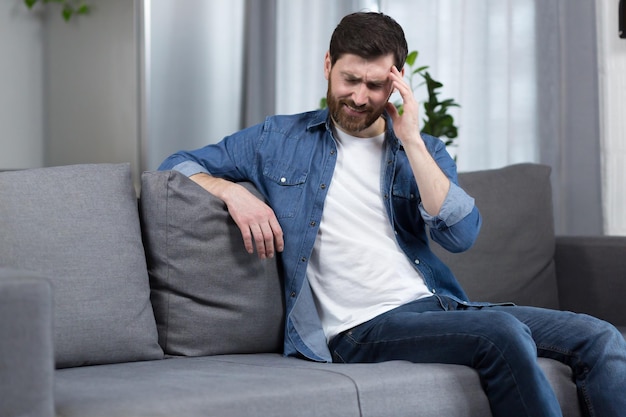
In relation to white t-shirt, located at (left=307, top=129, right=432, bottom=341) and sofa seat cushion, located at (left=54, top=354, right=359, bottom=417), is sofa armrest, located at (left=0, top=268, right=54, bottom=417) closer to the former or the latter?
sofa seat cushion, located at (left=54, top=354, right=359, bottom=417)

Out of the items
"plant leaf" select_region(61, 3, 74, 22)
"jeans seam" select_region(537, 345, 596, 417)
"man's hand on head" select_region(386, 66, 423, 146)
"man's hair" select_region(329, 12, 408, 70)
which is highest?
"plant leaf" select_region(61, 3, 74, 22)

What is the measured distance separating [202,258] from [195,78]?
6.55 feet

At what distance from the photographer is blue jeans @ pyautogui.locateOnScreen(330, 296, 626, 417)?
1777 mm

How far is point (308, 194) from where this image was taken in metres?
2.16

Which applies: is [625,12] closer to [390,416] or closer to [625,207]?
[625,207]

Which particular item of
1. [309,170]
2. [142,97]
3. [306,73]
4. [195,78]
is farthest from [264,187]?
[306,73]

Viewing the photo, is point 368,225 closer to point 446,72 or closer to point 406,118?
point 406,118

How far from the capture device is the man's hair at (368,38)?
215cm

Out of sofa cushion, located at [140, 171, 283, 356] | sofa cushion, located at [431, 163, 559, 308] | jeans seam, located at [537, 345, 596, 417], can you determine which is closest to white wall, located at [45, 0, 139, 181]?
sofa cushion, located at [431, 163, 559, 308]

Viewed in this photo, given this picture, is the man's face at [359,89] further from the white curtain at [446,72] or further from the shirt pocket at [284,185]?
the white curtain at [446,72]

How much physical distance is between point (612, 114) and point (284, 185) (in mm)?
1653

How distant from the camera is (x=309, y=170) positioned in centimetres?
219

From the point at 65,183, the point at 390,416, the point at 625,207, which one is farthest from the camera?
the point at 625,207

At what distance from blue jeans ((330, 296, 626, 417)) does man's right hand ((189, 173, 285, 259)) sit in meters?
0.26
